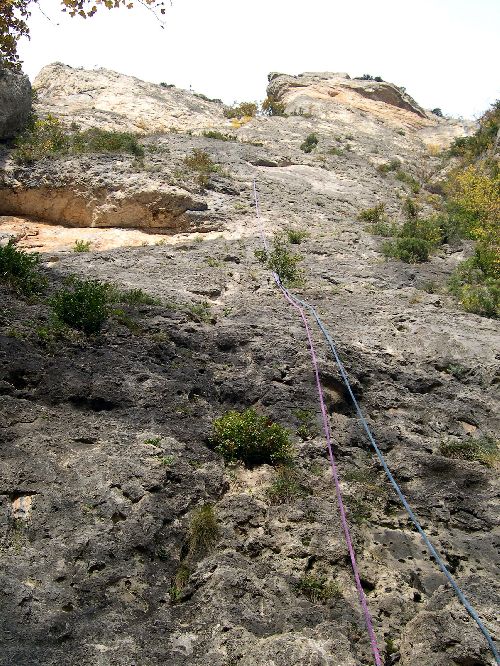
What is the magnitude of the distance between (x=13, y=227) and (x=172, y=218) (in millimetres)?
4017

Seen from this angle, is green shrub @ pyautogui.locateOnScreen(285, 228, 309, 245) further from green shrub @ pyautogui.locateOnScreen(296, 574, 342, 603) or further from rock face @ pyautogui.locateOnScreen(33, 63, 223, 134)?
green shrub @ pyautogui.locateOnScreen(296, 574, 342, 603)

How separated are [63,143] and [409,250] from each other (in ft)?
34.3

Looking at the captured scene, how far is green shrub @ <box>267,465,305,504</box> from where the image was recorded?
717 cm

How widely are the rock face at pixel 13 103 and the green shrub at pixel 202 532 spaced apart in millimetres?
14838

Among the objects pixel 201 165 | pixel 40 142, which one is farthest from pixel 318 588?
pixel 40 142

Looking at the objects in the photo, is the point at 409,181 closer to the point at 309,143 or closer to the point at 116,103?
the point at 309,143

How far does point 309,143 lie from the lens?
22.9 m

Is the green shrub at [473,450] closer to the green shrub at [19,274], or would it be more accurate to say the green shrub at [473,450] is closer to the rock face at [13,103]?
the green shrub at [19,274]

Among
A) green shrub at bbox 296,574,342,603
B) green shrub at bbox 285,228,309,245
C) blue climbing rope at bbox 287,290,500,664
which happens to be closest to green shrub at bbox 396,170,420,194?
green shrub at bbox 285,228,309,245

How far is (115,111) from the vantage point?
A: 77.4 ft

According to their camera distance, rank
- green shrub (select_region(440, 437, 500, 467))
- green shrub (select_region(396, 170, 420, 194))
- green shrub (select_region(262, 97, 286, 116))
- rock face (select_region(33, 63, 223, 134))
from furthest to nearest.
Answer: green shrub (select_region(262, 97, 286, 116)), rock face (select_region(33, 63, 223, 134)), green shrub (select_region(396, 170, 420, 194)), green shrub (select_region(440, 437, 500, 467))

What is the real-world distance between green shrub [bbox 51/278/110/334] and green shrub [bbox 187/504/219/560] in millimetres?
3676

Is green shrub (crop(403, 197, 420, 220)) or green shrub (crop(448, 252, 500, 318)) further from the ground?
green shrub (crop(403, 197, 420, 220))

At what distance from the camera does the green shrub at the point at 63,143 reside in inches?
662
